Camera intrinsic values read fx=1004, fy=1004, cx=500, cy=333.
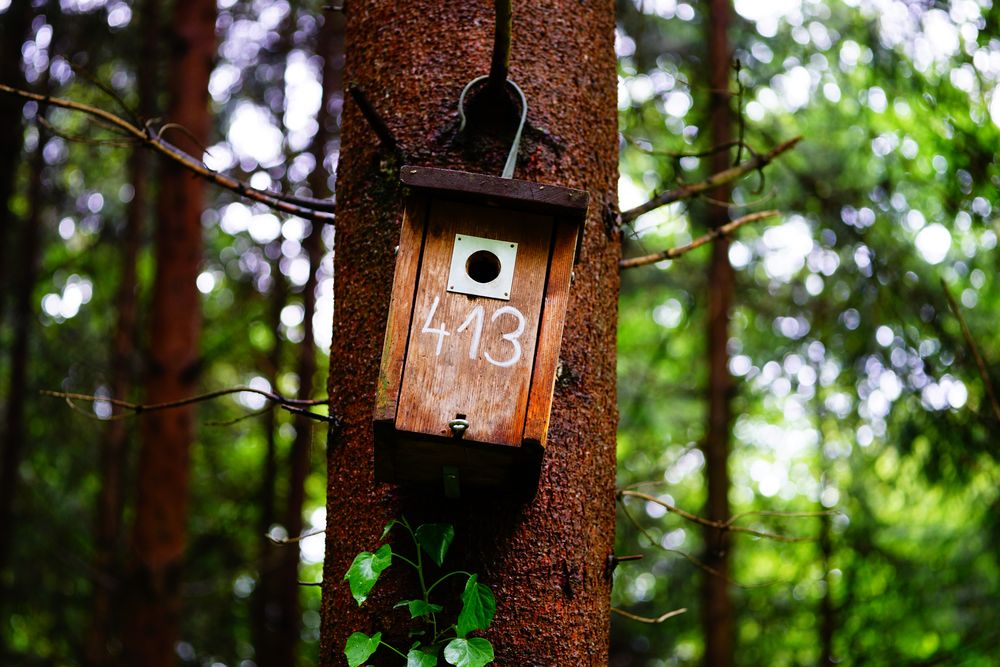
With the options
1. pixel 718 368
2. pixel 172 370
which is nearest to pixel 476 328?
pixel 172 370

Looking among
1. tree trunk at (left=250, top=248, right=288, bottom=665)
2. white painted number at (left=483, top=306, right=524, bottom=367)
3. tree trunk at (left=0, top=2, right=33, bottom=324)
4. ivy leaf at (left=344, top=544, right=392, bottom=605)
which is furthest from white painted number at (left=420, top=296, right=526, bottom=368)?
tree trunk at (left=0, top=2, right=33, bottom=324)

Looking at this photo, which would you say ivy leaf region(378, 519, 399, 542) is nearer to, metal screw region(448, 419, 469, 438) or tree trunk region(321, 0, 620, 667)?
tree trunk region(321, 0, 620, 667)

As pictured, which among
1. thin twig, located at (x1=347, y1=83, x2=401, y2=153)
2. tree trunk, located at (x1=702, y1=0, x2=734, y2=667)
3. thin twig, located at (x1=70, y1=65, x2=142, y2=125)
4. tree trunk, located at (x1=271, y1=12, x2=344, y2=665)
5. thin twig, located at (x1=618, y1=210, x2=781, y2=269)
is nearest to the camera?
thin twig, located at (x1=347, y1=83, x2=401, y2=153)

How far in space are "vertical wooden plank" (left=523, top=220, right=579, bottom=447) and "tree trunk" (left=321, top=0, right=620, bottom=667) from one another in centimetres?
22

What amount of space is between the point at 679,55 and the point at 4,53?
19.4ft

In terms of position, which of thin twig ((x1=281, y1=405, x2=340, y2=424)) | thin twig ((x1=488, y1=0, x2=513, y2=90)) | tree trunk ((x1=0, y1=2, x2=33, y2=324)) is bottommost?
thin twig ((x1=281, y1=405, x2=340, y2=424))

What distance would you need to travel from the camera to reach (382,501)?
201cm

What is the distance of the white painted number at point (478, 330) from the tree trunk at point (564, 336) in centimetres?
25

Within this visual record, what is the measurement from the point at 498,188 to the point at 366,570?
29.1 inches

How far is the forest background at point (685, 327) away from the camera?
6.97 m

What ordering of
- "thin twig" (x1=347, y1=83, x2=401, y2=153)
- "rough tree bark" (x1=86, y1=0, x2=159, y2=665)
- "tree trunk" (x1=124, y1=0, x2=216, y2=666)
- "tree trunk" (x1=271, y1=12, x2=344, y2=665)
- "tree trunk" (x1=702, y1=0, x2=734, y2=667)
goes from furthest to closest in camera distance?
"tree trunk" (x1=271, y1=12, x2=344, y2=665), "rough tree bark" (x1=86, y1=0, x2=159, y2=665), "tree trunk" (x1=702, y1=0, x2=734, y2=667), "tree trunk" (x1=124, y1=0, x2=216, y2=666), "thin twig" (x1=347, y1=83, x2=401, y2=153)

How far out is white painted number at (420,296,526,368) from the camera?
1853mm

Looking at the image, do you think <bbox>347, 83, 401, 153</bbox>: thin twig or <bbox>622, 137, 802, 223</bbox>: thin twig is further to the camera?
<bbox>622, 137, 802, 223</bbox>: thin twig

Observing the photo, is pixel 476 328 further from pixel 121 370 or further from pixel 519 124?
pixel 121 370
